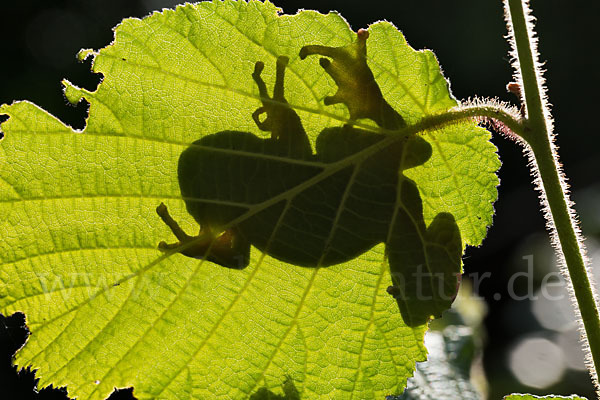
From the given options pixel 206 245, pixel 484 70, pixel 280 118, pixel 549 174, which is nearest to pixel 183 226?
pixel 206 245

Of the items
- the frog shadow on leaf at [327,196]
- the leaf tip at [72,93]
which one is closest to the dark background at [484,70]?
the frog shadow on leaf at [327,196]

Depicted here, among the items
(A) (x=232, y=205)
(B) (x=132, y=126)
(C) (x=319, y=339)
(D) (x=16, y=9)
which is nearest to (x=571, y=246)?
(C) (x=319, y=339)

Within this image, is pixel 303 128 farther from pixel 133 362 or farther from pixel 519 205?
pixel 519 205

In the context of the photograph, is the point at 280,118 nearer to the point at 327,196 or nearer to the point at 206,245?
the point at 327,196

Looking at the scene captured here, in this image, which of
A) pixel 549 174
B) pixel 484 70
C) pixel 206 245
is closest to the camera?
pixel 549 174

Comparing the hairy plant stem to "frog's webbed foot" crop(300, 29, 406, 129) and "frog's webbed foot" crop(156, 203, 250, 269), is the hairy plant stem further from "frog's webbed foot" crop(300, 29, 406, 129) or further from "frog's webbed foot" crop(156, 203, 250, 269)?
"frog's webbed foot" crop(156, 203, 250, 269)

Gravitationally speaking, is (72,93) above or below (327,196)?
below

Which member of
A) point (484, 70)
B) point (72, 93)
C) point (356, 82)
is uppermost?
point (484, 70)
